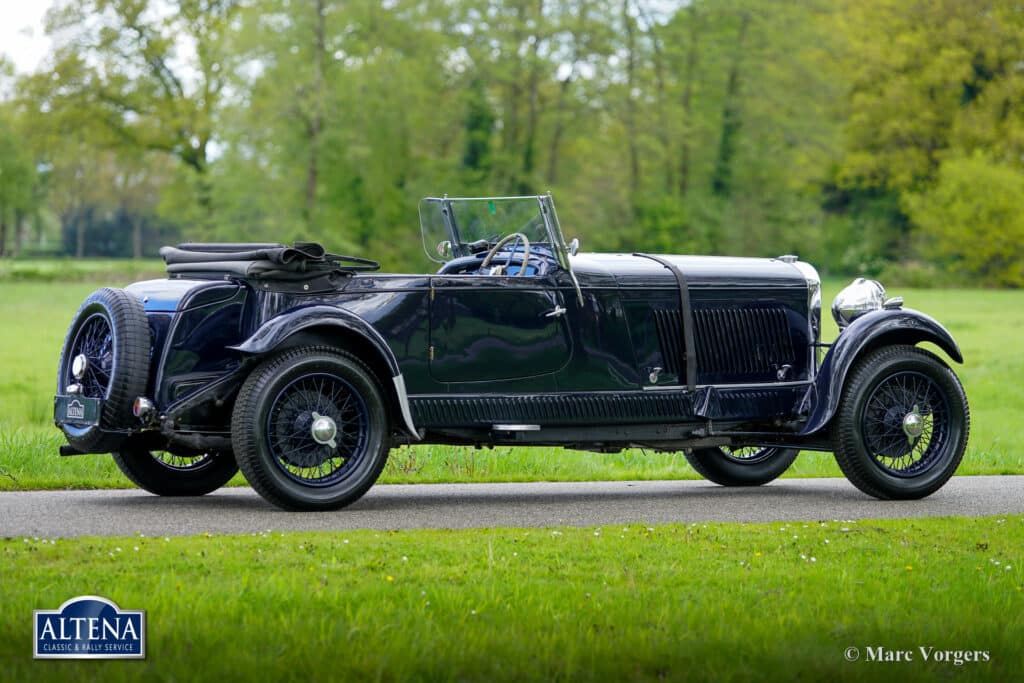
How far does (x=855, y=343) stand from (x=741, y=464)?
1.41 m

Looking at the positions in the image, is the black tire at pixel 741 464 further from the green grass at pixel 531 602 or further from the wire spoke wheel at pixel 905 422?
the green grass at pixel 531 602

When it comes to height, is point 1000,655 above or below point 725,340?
below

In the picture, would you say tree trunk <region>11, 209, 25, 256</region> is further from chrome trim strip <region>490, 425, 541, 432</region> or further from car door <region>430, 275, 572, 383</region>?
chrome trim strip <region>490, 425, 541, 432</region>

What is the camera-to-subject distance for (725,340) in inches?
359

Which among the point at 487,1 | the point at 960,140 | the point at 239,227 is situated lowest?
the point at 239,227

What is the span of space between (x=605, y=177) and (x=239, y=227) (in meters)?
15.6

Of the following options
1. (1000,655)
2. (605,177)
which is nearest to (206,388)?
(1000,655)

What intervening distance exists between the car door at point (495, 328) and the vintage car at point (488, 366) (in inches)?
0.4

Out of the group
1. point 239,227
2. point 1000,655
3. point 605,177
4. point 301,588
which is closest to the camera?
point 1000,655

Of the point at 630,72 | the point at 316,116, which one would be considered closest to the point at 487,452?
the point at 316,116

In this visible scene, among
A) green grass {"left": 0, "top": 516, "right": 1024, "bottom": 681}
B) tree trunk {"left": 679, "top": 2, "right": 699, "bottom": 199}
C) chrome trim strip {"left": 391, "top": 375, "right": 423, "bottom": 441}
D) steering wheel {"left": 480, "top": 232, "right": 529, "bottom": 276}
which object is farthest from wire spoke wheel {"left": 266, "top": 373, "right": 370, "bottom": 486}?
tree trunk {"left": 679, "top": 2, "right": 699, "bottom": 199}

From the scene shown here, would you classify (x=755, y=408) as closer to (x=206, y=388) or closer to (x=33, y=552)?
(x=206, y=388)

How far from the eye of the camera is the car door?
8188mm

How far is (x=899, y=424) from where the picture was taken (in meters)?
9.07
